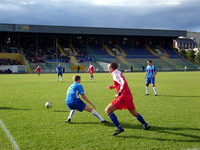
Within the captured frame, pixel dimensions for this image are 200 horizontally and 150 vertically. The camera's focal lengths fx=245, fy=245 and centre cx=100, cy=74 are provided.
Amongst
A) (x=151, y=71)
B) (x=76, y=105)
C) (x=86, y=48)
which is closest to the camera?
(x=76, y=105)

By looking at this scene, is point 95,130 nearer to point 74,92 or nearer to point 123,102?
point 123,102

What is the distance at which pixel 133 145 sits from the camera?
5.53 metres

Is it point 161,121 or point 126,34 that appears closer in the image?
point 161,121

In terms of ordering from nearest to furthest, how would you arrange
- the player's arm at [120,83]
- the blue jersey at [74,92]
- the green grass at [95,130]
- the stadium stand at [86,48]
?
1. the green grass at [95,130]
2. the player's arm at [120,83]
3. the blue jersey at [74,92]
4. the stadium stand at [86,48]

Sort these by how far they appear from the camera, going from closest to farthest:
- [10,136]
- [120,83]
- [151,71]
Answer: [10,136], [120,83], [151,71]

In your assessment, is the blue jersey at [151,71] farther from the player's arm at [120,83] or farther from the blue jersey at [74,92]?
the player's arm at [120,83]

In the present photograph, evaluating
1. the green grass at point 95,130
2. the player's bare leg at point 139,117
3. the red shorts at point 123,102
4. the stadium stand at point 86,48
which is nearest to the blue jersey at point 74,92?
the green grass at point 95,130

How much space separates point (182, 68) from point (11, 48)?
148ft

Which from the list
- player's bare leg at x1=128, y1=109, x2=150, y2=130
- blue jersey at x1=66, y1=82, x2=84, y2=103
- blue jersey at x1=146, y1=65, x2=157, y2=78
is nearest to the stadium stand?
blue jersey at x1=146, y1=65, x2=157, y2=78

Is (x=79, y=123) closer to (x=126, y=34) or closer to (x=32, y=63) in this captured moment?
(x=32, y=63)

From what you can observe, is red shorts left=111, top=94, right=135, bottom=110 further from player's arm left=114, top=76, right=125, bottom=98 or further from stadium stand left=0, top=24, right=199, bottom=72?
stadium stand left=0, top=24, right=199, bottom=72

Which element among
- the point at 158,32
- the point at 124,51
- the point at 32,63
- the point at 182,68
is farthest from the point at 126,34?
the point at 32,63

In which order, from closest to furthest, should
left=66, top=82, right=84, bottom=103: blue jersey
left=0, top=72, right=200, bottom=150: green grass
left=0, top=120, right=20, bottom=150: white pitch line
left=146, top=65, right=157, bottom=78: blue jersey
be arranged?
left=0, top=120, right=20, bottom=150: white pitch line < left=0, top=72, right=200, bottom=150: green grass < left=66, top=82, right=84, bottom=103: blue jersey < left=146, top=65, right=157, bottom=78: blue jersey

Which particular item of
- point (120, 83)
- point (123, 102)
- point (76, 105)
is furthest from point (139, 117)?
point (76, 105)
